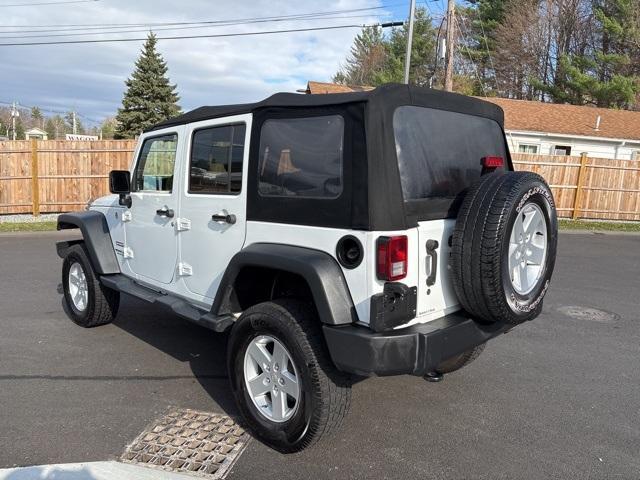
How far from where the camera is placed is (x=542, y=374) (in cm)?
422

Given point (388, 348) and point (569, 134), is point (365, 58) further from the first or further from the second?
point (388, 348)

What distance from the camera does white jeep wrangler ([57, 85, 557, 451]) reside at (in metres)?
2.64

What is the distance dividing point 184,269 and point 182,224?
0.34 metres

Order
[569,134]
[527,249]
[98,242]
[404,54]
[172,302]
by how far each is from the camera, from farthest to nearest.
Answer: [404,54], [569,134], [98,242], [172,302], [527,249]

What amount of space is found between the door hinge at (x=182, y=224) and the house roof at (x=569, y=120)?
20.0 m

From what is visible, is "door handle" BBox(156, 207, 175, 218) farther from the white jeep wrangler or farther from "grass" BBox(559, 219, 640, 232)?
"grass" BBox(559, 219, 640, 232)

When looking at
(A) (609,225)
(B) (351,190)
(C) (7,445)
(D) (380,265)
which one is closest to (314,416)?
(D) (380,265)

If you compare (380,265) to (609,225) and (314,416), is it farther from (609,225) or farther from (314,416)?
(609,225)

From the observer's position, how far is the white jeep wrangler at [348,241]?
2643 millimetres

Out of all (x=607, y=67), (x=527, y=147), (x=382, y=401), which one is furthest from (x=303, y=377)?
(x=607, y=67)

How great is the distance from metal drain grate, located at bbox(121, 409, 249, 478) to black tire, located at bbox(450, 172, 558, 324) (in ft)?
5.37

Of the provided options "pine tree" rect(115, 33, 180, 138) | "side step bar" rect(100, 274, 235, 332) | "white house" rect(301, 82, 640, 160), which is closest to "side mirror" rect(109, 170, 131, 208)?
"side step bar" rect(100, 274, 235, 332)

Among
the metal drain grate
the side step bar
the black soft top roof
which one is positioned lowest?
the metal drain grate

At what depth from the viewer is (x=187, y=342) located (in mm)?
4797
